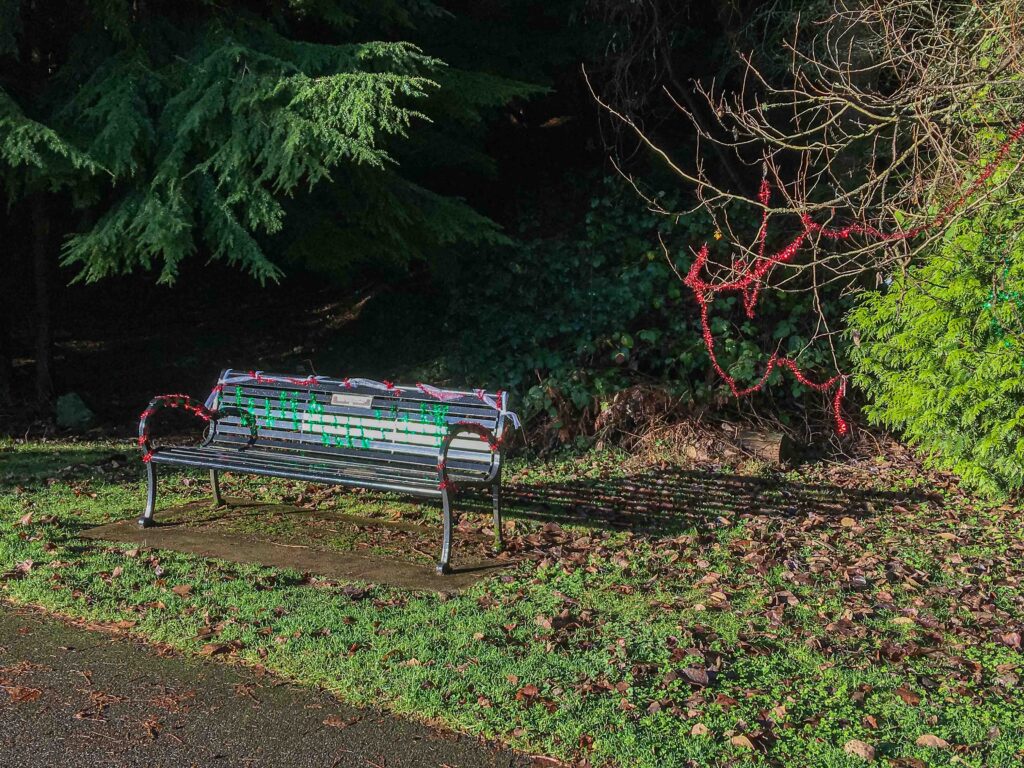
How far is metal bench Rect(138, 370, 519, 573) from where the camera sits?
5.67 metres

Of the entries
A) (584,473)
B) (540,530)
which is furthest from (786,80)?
(540,530)

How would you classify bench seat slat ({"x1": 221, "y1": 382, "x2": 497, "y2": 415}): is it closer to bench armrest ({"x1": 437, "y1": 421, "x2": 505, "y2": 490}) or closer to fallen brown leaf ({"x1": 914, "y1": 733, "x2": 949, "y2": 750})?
bench armrest ({"x1": 437, "y1": 421, "x2": 505, "y2": 490})

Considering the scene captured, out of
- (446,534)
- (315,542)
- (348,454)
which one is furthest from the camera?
(348,454)

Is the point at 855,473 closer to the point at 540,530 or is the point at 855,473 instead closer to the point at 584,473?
the point at 584,473

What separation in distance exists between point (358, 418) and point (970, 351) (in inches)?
163

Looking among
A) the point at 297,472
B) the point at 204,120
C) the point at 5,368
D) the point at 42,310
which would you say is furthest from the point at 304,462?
the point at 5,368

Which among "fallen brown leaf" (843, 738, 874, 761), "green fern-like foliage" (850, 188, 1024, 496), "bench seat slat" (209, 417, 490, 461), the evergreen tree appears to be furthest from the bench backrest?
"green fern-like foliage" (850, 188, 1024, 496)

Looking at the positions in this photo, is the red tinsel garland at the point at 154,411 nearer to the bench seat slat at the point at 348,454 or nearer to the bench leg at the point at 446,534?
the bench seat slat at the point at 348,454

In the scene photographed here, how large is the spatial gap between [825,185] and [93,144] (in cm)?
708

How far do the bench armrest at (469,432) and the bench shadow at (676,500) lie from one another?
900mm

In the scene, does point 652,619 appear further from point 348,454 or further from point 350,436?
point 350,436

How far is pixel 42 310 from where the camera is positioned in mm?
10023

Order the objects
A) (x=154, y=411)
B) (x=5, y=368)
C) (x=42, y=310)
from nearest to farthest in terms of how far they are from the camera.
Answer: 1. (x=154, y=411)
2. (x=42, y=310)
3. (x=5, y=368)

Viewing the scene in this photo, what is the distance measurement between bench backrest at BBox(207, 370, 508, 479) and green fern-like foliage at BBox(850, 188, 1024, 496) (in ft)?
9.59
